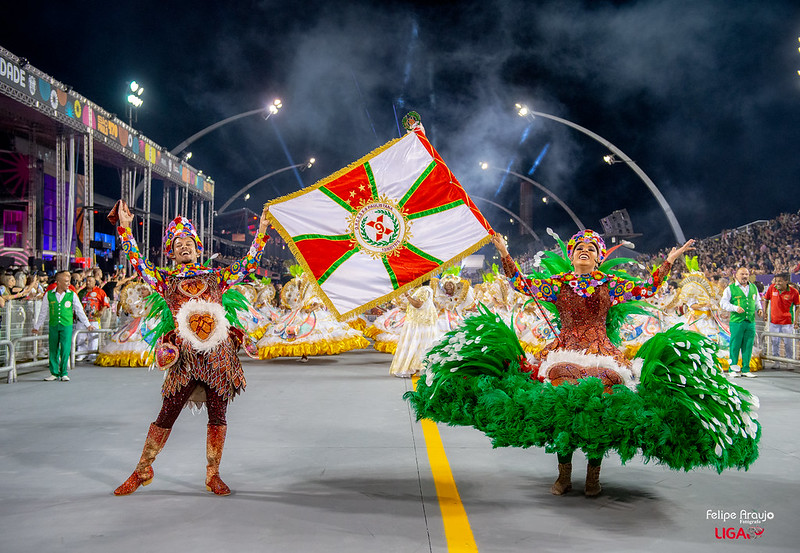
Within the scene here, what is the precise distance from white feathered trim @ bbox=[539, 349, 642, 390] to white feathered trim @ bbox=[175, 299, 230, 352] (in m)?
2.40

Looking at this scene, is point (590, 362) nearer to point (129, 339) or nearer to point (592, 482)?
point (592, 482)

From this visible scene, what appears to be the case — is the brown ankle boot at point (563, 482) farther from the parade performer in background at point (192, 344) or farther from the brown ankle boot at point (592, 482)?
the parade performer in background at point (192, 344)

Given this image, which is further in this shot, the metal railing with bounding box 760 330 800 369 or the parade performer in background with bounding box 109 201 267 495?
the metal railing with bounding box 760 330 800 369

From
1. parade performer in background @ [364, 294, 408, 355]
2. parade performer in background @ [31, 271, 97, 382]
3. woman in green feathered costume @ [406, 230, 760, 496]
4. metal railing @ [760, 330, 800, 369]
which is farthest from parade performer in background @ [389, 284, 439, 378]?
metal railing @ [760, 330, 800, 369]

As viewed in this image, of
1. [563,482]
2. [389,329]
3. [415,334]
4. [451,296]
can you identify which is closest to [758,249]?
[389,329]


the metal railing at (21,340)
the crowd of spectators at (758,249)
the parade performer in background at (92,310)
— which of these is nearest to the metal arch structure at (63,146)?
the parade performer in background at (92,310)

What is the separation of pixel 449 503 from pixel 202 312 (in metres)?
2.27

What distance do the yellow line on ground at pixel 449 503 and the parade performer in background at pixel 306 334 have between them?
754 cm

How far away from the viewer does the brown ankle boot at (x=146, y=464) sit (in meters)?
5.00

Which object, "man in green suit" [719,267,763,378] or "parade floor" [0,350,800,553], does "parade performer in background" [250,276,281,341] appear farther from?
"man in green suit" [719,267,763,378]

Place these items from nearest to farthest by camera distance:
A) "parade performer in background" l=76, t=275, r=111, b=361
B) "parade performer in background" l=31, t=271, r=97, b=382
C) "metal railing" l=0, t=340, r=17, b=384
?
"metal railing" l=0, t=340, r=17, b=384 → "parade performer in background" l=31, t=271, r=97, b=382 → "parade performer in background" l=76, t=275, r=111, b=361

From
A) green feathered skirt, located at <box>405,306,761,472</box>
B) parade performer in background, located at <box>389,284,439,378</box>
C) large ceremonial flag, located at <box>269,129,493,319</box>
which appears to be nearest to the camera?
green feathered skirt, located at <box>405,306,761,472</box>

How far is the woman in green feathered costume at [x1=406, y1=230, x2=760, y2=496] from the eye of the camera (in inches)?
166

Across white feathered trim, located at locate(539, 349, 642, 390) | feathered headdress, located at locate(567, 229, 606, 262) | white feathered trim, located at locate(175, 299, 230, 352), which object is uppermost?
feathered headdress, located at locate(567, 229, 606, 262)
